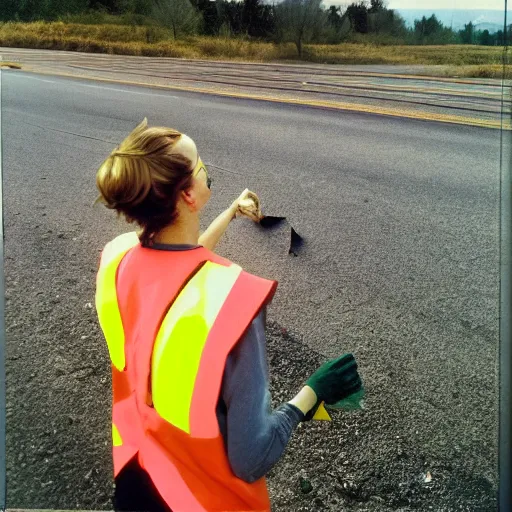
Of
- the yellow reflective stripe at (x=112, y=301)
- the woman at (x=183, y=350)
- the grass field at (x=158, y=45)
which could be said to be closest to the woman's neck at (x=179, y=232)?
the woman at (x=183, y=350)

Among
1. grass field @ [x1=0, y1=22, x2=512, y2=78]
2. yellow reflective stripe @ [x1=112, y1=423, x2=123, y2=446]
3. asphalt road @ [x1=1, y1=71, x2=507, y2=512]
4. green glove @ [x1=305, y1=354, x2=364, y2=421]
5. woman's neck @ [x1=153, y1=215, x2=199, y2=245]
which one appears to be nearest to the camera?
woman's neck @ [x1=153, y1=215, x2=199, y2=245]

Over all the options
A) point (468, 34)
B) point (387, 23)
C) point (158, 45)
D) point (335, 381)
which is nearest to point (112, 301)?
point (335, 381)

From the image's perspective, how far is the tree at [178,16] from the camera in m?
1.99

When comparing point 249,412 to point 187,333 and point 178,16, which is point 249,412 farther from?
point 178,16

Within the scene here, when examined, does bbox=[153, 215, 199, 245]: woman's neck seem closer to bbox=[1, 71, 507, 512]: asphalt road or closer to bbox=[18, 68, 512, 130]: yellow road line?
bbox=[1, 71, 507, 512]: asphalt road

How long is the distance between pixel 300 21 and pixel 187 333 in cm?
130

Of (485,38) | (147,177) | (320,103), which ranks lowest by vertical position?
(147,177)

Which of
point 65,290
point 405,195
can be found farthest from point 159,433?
point 405,195

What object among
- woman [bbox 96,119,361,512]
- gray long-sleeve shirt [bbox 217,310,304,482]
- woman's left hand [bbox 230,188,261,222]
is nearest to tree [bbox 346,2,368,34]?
woman's left hand [bbox 230,188,261,222]

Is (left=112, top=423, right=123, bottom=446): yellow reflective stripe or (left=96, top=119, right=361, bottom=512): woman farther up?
(left=96, top=119, right=361, bottom=512): woman

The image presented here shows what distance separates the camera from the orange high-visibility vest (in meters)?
1.33

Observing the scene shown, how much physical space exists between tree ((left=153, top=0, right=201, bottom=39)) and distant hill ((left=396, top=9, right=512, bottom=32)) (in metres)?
0.75

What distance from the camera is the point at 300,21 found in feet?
6.63

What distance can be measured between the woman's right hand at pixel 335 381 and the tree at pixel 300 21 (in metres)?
1.16
